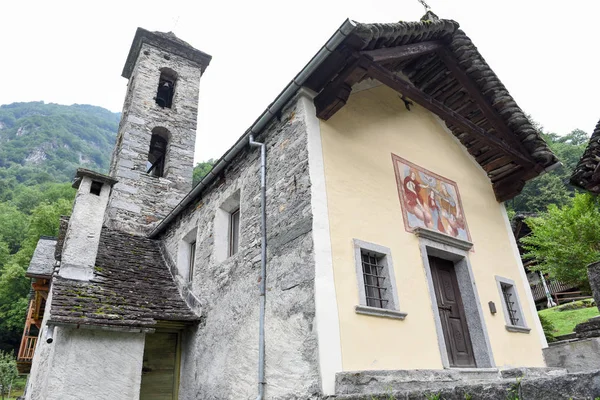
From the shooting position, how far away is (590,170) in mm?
5660

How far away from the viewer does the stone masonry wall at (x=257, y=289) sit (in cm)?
455

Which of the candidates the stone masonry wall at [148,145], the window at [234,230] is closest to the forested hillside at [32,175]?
the stone masonry wall at [148,145]

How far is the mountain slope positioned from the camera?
182ft

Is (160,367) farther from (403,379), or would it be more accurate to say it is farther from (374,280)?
(403,379)

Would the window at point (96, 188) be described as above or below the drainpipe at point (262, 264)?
above

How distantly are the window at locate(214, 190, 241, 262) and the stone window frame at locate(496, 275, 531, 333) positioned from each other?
444cm

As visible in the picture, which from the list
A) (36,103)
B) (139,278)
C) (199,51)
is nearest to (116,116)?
(36,103)

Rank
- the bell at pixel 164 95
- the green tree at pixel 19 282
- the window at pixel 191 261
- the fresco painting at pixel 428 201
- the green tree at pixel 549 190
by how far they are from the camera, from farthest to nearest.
Result: the green tree at pixel 549 190, the green tree at pixel 19 282, the bell at pixel 164 95, the window at pixel 191 261, the fresco painting at pixel 428 201

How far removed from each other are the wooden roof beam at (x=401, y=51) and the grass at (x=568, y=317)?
1025 centimetres

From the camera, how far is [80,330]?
5.48m

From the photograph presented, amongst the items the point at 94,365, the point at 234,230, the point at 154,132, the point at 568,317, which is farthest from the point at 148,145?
the point at 568,317

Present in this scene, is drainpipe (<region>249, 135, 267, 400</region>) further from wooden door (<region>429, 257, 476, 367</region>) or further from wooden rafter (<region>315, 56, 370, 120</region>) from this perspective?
wooden door (<region>429, 257, 476, 367</region>)

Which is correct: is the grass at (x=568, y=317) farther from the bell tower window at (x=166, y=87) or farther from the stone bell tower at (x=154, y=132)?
the bell tower window at (x=166, y=87)

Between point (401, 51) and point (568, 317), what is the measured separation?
13438 millimetres
